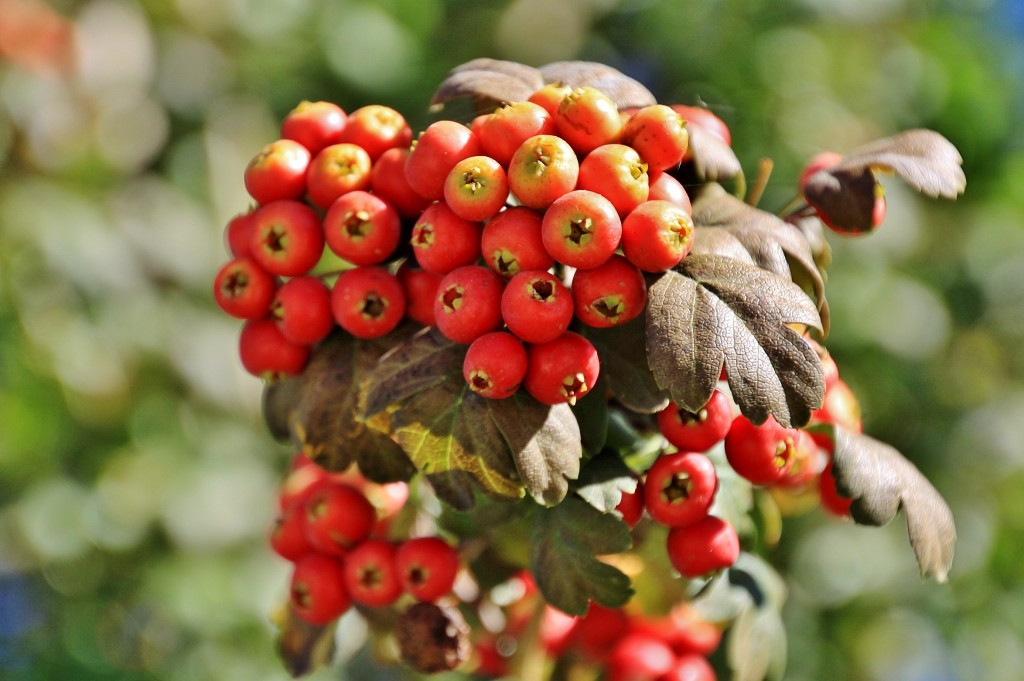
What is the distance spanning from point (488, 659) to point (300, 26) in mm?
2164

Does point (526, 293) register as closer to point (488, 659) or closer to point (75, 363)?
point (488, 659)

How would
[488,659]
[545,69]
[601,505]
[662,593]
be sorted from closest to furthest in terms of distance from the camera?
[601,505] < [545,69] < [662,593] < [488,659]

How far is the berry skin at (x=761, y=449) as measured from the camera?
113cm

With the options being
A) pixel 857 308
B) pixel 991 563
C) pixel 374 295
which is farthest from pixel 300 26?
pixel 991 563

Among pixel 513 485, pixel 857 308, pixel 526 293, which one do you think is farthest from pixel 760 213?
pixel 857 308

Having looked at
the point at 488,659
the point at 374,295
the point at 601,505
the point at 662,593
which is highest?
the point at 374,295

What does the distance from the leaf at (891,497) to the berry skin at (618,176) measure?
0.47 m

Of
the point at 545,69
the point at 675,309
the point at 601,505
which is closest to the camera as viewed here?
the point at 675,309

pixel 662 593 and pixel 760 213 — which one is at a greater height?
pixel 760 213

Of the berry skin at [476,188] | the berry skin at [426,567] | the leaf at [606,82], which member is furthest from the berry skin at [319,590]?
the leaf at [606,82]

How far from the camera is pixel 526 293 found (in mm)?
→ 975

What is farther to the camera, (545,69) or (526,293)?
(545,69)

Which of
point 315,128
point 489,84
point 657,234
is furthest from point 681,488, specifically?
point 315,128

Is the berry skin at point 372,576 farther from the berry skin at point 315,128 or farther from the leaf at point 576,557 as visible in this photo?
the berry skin at point 315,128
